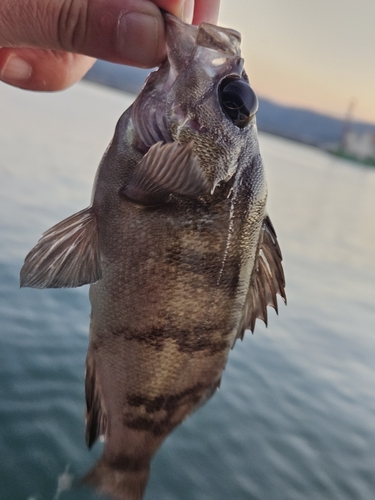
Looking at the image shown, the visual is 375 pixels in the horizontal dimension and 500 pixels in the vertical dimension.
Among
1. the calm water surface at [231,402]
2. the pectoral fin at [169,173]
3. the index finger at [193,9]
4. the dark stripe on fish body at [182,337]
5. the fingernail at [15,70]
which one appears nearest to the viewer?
the pectoral fin at [169,173]

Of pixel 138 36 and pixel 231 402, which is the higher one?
pixel 138 36

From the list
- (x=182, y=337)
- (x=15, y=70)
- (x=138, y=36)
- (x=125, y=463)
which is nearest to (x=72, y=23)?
(x=138, y=36)

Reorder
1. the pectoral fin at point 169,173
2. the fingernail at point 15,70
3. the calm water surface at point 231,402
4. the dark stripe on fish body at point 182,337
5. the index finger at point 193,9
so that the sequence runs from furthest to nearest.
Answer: the calm water surface at point 231,402, the fingernail at point 15,70, the index finger at point 193,9, the dark stripe on fish body at point 182,337, the pectoral fin at point 169,173

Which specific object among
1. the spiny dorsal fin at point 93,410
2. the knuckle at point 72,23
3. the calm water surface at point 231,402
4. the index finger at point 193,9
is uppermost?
the index finger at point 193,9

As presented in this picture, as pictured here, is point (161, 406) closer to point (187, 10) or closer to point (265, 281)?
point (265, 281)

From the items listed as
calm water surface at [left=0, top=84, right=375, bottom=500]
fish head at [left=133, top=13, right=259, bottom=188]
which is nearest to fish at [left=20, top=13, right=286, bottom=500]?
fish head at [left=133, top=13, right=259, bottom=188]

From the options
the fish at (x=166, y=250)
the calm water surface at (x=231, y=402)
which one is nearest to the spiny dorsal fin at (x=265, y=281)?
the fish at (x=166, y=250)

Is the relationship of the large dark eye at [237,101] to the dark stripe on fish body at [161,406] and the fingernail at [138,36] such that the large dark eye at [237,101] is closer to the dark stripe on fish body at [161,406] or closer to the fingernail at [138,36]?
the fingernail at [138,36]
